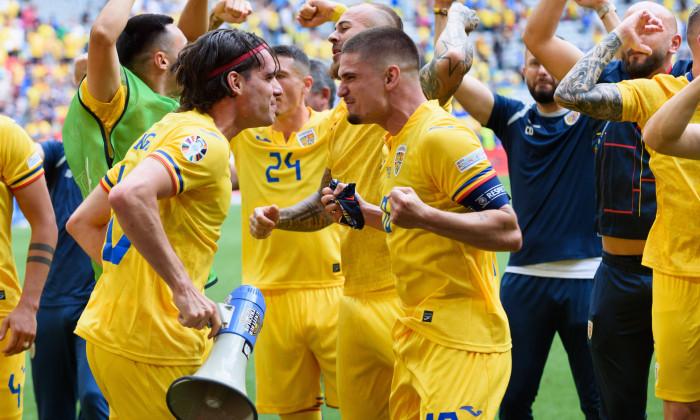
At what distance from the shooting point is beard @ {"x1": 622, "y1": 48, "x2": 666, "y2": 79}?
454 centimetres

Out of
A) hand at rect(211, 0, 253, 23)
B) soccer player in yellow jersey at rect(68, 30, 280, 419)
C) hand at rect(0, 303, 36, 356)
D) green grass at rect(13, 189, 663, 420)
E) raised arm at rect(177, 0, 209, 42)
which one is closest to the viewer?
soccer player in yellow jersey at rect(68, 30, 280, 419)

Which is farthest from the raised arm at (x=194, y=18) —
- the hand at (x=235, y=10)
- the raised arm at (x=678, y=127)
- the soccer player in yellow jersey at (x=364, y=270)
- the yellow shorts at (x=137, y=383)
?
the raised arm at (x=678, y=127)

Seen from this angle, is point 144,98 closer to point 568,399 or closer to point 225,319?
point 225,319

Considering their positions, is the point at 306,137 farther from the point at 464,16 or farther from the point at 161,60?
→ the point at 464,16

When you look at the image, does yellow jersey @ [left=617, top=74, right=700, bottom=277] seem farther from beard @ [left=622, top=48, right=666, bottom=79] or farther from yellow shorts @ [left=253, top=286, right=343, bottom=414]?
yellow shorts @ [left=253, top=286, right=343, bottom=414]

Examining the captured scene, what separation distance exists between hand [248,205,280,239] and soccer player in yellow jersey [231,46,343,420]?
1.37 meters

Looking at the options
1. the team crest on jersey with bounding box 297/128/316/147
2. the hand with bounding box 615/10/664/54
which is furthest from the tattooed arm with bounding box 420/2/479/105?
the team crest on jersey with bounding box 297/128/316/147

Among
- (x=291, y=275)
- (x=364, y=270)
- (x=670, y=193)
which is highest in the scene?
(x=670, y=193)

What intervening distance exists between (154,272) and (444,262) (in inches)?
48.1

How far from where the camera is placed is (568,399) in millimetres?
6680

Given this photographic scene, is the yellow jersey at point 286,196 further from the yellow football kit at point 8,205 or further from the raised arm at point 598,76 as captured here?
the raised arm at point 598,76

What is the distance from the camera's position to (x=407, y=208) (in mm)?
3086

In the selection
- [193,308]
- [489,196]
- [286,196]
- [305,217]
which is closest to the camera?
[193,308]

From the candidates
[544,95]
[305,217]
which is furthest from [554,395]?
[305,217]
